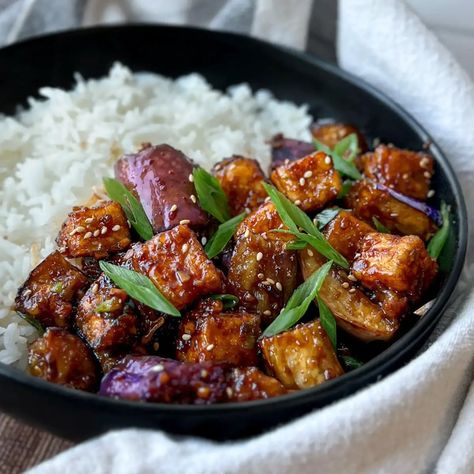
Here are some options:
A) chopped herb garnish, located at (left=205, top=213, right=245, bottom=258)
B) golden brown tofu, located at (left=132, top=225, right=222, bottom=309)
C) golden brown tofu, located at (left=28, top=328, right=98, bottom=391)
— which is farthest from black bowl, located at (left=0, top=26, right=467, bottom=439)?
chopped herb garnish, located at (left=205, top=213, right=245, bottom=258)

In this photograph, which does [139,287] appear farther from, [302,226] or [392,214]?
[392,214]

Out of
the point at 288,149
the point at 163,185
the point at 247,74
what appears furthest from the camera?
the point at 247,74

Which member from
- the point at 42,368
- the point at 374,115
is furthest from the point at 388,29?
the point at 42,368

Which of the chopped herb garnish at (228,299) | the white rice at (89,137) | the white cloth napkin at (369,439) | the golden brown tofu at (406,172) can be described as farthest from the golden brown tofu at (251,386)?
the golden brown tofu at (406,172)

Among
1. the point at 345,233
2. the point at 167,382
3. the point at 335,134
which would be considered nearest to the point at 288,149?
the point at 335,134

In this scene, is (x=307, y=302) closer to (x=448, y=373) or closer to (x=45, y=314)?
(x=448, y=373)

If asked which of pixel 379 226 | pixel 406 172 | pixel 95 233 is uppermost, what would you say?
pixel 406 172
